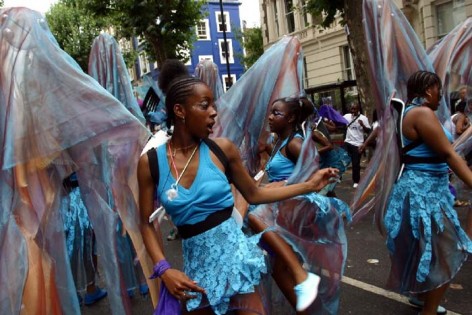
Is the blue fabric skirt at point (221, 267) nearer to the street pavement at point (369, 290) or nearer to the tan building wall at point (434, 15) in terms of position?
the street pavement at point (369, 290)

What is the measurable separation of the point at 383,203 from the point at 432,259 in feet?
1.72

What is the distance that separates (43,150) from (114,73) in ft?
7.34

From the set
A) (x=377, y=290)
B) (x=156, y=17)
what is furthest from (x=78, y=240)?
(x=156, y=17)

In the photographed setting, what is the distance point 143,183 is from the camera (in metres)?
2.18

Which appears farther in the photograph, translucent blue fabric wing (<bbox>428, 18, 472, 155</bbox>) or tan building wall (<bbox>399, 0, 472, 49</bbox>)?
tan building wall (<bbox>399, 0, 472, 49</bbox>)

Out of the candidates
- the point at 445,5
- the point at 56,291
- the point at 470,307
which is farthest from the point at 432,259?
the point at 445,5

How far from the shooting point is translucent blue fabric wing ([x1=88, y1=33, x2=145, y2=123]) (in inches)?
178

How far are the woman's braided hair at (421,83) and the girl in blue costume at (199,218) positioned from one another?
1.71 meters

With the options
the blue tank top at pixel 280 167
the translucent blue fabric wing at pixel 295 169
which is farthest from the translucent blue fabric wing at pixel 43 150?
the blue tank top at pixel 280 167

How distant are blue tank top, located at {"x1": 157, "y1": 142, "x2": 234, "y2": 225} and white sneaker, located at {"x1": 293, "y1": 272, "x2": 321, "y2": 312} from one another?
0.72m

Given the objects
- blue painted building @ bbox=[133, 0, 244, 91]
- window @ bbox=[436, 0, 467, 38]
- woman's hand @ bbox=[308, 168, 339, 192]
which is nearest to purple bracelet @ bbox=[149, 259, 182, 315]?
woman's hand @ bbox=[308, 168, 339, 192]

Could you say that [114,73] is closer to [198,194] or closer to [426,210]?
[198,194]

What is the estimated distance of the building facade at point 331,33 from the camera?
1404 centimetres

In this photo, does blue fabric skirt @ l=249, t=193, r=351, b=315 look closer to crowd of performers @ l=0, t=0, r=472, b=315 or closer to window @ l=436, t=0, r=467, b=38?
crowd of performers @ l=0, t=0, r=472, b=315
